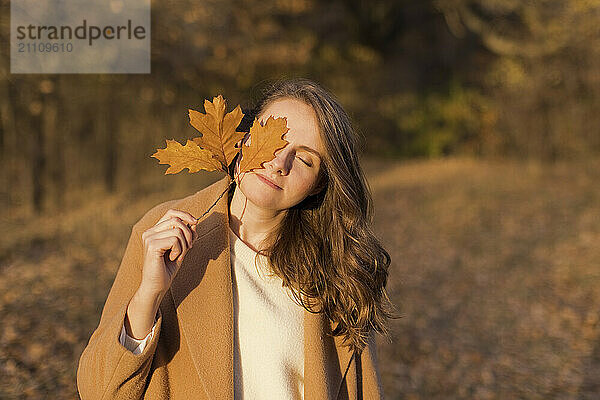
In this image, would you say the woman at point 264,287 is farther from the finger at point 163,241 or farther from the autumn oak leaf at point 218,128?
the autumn oak leaf at point 218,128

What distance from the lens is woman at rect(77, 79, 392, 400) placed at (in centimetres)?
159

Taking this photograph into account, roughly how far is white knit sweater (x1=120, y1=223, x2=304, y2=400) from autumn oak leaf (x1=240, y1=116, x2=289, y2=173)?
32cm

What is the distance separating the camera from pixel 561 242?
956 centimetres

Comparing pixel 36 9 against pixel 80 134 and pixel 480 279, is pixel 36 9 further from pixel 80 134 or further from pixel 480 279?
pixel 480 279

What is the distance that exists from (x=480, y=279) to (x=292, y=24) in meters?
8.26

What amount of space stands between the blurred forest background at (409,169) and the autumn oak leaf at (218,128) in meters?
0.70

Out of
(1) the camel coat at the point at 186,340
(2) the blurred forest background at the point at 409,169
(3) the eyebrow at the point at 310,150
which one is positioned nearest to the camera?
(1) the camel coat at the point at 186,340

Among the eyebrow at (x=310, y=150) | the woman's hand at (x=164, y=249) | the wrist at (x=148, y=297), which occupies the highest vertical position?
the eyebrow at (x=310, y=150)

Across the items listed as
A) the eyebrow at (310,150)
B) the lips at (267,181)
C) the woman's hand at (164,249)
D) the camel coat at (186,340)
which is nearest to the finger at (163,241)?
the woman's hand at (164,249)

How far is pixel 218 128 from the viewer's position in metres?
1.64

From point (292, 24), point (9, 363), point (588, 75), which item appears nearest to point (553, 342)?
point (9, 363)

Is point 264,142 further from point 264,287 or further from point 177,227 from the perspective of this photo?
point 264,287

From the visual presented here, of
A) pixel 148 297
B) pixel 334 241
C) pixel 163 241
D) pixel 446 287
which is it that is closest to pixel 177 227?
pixel 163 241

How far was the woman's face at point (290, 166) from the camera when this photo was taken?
1.75m
